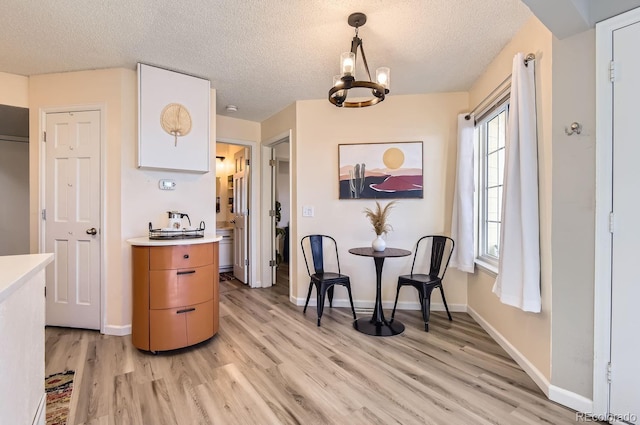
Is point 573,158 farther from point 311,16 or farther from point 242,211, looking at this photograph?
point 242,211

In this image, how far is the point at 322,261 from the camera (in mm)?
3400

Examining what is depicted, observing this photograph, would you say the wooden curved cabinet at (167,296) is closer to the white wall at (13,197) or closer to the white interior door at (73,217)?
the white interior door at (73,217)

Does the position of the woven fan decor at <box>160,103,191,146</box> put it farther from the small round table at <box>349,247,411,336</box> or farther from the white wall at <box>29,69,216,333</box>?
the small round table at <box>349,247,411,336</box>

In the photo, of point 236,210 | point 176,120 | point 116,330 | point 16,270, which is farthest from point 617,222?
point 236,210

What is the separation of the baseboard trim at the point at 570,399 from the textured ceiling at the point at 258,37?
242cm

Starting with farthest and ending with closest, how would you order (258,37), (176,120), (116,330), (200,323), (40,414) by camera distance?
(176,120), (116,330), (200,323), (258,37), (40,414)

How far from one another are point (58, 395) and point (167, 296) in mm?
799

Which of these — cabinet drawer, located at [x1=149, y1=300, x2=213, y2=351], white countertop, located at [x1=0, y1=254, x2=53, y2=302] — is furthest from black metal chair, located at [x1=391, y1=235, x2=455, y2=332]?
white countertop, located at [x1=0, y1=254, x2=53, y2=302]

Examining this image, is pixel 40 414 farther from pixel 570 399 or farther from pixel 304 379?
pixel 570 399

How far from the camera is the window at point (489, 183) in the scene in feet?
8.94

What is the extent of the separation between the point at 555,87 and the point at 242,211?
3.82 metres

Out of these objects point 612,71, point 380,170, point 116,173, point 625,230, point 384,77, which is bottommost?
point 625,230

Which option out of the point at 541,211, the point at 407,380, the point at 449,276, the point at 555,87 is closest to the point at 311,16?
the point at 555,87

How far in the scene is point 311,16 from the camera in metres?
2.02
